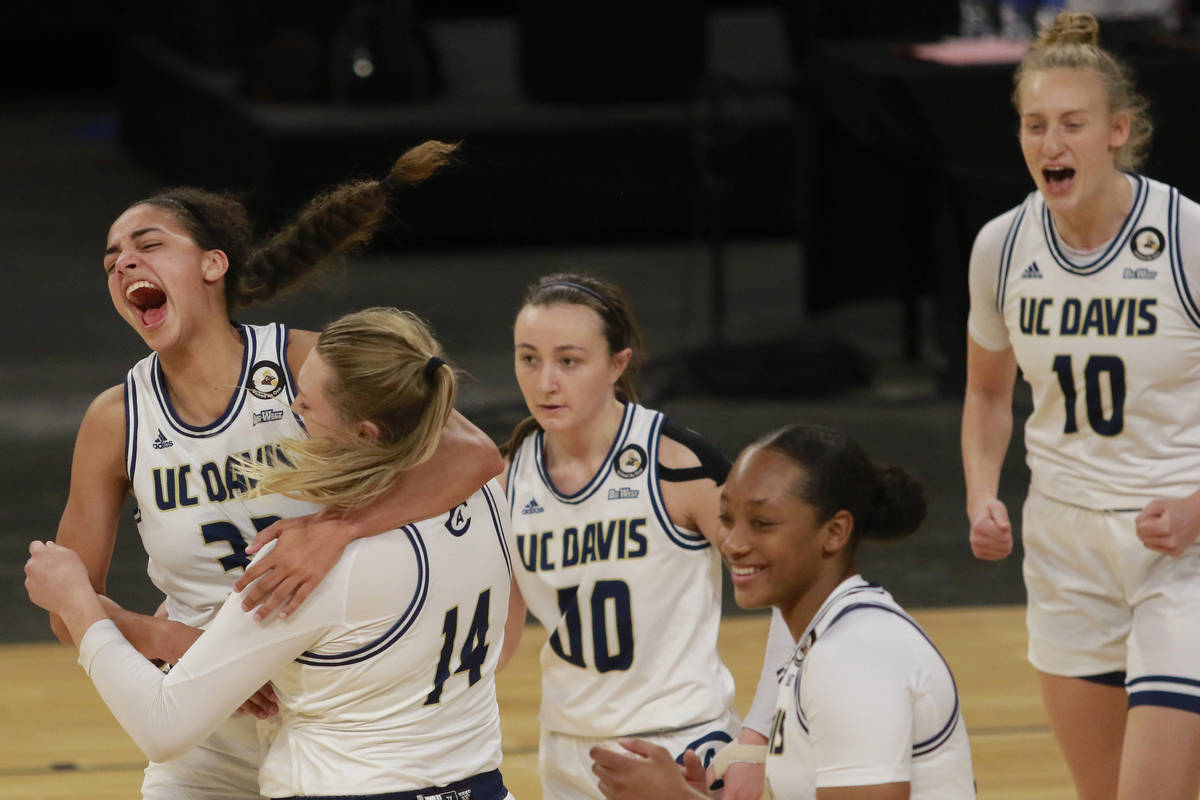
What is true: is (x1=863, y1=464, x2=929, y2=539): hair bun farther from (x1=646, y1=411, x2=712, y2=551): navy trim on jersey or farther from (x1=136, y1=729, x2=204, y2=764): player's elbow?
(x1=136, y1=729, x2=204, y2=764): player's elbow

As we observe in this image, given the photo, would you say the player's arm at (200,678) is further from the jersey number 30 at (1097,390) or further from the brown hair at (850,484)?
the jersey number 30 at (1097,390)

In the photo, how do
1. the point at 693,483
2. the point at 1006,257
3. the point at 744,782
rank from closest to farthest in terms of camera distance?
the point at 744,782 → the point at 693,483 → the point at 1006,257

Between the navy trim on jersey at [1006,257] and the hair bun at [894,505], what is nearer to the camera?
the hair bun at [894,505]

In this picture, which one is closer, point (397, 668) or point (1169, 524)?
point (397, 668)

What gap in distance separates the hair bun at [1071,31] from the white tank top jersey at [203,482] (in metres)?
1.55

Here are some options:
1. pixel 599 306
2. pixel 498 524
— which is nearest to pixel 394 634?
pixel 498 524

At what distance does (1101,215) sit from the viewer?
3057 millimetres

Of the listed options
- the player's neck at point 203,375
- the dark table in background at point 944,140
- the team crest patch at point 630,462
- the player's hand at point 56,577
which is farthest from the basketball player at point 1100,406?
the dark table in background at point 944,140

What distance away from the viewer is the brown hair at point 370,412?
2.28m

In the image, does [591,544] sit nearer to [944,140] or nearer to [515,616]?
[515,616]

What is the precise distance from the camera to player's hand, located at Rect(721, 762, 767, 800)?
2660mm

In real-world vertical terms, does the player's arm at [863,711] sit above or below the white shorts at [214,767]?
above

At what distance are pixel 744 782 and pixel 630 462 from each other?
2.00 ft

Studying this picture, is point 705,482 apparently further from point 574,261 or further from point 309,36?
point 309,36
